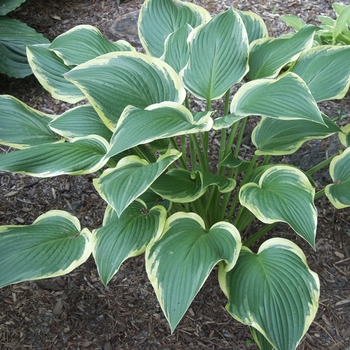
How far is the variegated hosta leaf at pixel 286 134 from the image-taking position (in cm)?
148

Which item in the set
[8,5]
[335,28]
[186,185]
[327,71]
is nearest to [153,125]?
[186,185]

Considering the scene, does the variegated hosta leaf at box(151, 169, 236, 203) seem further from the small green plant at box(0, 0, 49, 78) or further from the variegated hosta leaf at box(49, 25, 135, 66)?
the small green plant at box(0, 0, 49, 78)

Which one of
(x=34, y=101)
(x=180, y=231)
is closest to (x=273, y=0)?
(x=34, y=101)

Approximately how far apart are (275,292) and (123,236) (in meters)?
0.47

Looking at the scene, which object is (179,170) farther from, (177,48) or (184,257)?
(177,48)

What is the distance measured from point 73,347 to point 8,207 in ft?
2.29

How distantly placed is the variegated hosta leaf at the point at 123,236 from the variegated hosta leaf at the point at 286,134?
46cm

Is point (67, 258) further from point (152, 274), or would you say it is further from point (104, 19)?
point (104, 19)

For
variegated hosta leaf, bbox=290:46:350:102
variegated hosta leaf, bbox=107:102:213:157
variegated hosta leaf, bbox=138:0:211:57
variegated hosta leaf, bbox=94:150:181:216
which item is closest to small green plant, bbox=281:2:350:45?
variegated hosta leaf, bbox=290:46:350:102

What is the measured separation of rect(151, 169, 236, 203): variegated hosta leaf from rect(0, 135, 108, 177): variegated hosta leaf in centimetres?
21

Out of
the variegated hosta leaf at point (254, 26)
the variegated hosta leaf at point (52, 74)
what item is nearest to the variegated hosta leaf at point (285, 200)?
the variegated hosta leaf at point (254, 26)

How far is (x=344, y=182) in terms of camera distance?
148cm

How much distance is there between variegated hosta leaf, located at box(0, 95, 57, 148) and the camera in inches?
58.3

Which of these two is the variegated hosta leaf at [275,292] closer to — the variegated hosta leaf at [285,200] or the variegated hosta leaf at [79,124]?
the variegated hosta leaf at [285,200]
